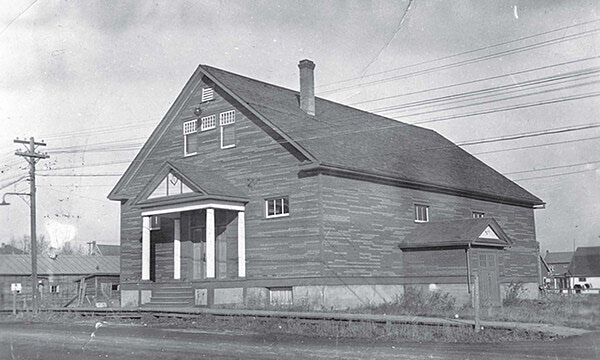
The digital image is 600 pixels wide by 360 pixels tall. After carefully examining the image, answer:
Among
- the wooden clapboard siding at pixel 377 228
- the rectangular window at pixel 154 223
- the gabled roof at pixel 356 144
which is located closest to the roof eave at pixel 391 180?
the gabled roof at pixel 356 144

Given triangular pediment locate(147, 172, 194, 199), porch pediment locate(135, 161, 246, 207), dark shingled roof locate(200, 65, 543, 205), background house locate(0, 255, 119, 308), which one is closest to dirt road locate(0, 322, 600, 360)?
porch pediment locate(135, 161, 246, 207)

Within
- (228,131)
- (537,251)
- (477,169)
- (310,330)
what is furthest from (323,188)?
(537,251)

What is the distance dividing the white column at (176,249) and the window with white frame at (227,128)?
12.8 feet

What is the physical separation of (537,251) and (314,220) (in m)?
18.0

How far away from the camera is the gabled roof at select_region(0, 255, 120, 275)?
188 feet

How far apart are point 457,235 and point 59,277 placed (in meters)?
41.9

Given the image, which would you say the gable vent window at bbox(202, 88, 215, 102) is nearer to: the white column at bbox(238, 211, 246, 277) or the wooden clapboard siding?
the white column at bbox(238, 211, 246, 277)

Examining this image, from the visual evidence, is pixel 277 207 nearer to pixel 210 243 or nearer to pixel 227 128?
pixel 210 243

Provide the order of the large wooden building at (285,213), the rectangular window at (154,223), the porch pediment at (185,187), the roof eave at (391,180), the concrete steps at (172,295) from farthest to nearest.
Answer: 1. the rectangular window at (154,223)
2. the concrete steps at (172,295)
3. the porch pediment at (185,187)
4. the large wooden building at (285,213)
5. the roof eave at (391,180)

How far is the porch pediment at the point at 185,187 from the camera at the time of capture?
26497 mm

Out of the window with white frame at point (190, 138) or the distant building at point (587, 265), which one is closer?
the distant building at point (587, 265)

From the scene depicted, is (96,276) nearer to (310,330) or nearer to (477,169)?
(477,169)

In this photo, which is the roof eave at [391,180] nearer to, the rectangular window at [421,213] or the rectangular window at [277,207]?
the rectangular window at [421,213]

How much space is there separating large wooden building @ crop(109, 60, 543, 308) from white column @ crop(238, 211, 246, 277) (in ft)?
0.14
